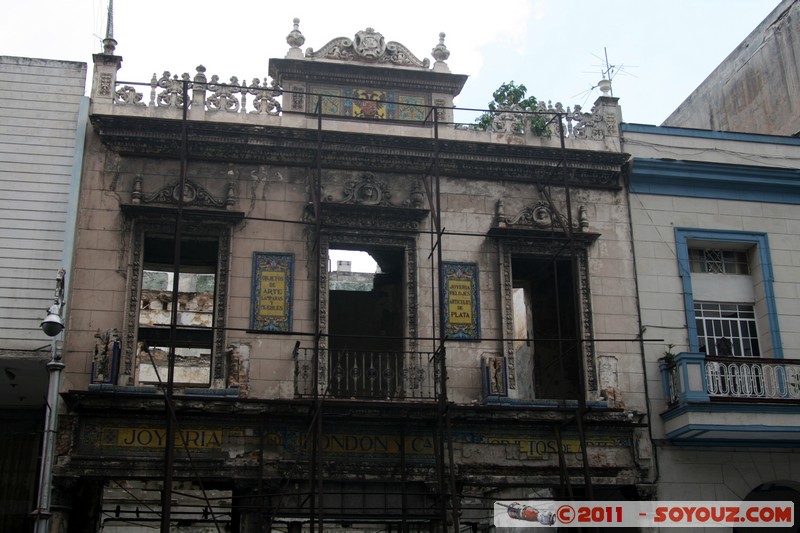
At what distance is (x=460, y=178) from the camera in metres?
16.7

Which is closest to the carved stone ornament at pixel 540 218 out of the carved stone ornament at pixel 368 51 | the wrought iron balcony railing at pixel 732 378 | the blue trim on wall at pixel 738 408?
the wrought iron balcony railing at pixel 732 378

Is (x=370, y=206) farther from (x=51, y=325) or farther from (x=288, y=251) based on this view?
(x=51, y=325)

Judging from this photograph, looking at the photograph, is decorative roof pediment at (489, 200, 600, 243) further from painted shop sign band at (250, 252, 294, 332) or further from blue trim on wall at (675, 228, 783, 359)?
painted shop sign band at (250, 252, 294, 332)

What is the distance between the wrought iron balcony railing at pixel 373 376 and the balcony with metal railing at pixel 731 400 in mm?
3816

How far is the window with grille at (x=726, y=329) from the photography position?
55.3ft

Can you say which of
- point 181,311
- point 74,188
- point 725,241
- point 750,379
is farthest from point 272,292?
point 725,241

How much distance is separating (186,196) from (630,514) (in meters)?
8.62

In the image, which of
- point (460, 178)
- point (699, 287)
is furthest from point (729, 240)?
point (460, 178)

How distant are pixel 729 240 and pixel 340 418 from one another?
7644 millimetres

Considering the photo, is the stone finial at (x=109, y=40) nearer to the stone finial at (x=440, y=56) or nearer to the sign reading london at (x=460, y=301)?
the stone finial at (x=440, y=56)

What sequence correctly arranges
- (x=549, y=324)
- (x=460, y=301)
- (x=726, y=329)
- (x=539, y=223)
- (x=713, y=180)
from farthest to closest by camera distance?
(x=549, y=324) → (x=713, y=180) → (x=726, y=329) → (x=539, y=223) → (x=460, y=301)

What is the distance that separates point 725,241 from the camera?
17188 millimetres

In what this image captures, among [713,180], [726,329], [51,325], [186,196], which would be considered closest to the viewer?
[51,325]

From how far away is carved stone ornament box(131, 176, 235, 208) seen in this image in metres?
15.4
